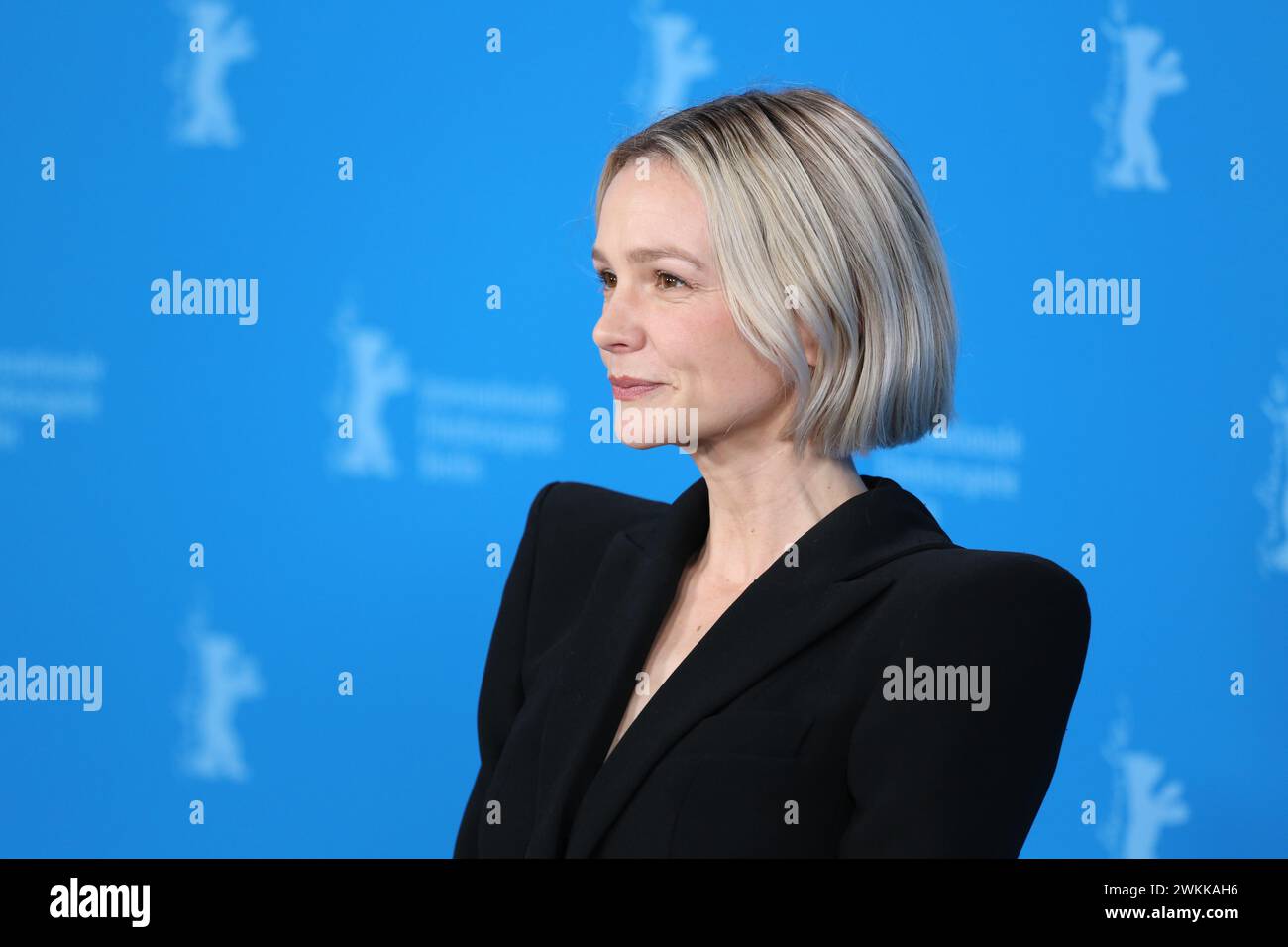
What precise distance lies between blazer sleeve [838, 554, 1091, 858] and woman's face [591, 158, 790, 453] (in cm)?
35

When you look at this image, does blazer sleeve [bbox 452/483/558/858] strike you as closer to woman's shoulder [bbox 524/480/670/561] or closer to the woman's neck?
woman's shoulder [bbox 524/480/670/561]

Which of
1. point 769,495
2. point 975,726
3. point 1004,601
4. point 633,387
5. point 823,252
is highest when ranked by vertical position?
point 823,252

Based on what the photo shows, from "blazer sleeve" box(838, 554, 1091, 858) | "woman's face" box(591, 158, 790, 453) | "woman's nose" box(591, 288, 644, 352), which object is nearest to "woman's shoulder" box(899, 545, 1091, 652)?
"blazer sleeve" box(838, 554, 1091, 858)

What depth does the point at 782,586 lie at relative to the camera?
180cm

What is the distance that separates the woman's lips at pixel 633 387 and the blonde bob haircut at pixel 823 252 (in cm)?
14

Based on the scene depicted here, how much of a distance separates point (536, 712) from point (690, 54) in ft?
6.55

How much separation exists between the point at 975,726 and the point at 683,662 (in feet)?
1.29

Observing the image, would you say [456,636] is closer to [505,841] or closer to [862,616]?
[505,841]

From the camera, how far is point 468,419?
11.5ft

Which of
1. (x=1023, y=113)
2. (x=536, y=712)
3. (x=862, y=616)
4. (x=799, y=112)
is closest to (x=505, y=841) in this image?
(x=536, y=712)

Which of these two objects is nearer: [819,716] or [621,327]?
[819,716]

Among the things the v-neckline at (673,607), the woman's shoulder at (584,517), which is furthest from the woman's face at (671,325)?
the woman's shoulder at (584,517)

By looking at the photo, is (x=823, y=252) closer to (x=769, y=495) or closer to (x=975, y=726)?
(x=769, y=495)

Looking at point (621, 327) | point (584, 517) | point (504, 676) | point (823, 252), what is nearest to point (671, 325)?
point (621, 327)
